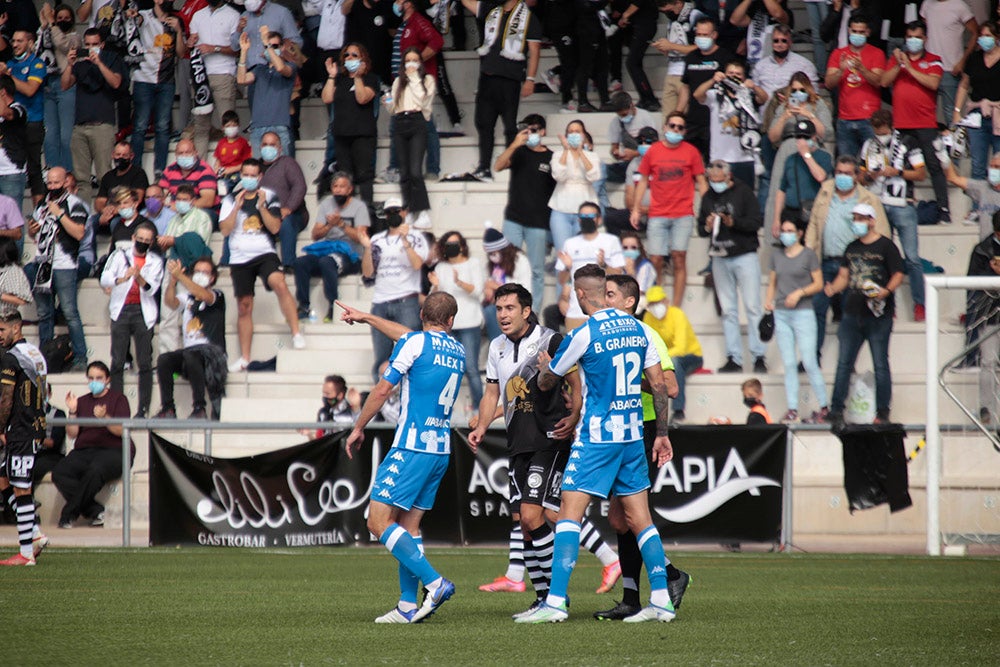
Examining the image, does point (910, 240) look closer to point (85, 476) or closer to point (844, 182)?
point (844, 182)

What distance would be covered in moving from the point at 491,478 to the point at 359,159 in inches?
245

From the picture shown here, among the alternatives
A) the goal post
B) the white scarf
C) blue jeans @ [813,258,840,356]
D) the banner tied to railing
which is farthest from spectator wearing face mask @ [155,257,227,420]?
the goal post

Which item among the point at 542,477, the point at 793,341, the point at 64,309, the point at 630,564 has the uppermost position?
the point at 64,309

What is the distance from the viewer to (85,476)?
1571 centimetres

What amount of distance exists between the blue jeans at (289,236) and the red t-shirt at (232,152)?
1.52m

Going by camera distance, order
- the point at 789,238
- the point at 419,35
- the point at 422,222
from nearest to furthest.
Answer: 1. the point at 789,238
2. the point at 422,222
3. the point at 419,35

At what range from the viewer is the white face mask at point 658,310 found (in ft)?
53.5

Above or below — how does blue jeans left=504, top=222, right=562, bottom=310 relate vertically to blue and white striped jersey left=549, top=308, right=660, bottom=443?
above

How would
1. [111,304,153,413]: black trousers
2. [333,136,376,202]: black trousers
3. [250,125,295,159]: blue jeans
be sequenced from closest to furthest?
[111,304,153,413]: black trousers → [333,136,376,202]: black trousers → [250,125,295,159]: blue jeans

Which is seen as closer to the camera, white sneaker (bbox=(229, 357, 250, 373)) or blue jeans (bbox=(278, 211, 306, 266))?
white sneaker (bbox=(229, 357, 250, 373))

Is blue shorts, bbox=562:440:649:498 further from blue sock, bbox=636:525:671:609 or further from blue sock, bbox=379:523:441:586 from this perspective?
blue sock, bbox=379:523:441:586

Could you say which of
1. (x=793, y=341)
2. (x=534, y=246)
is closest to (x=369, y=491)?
(x=534, y=246)

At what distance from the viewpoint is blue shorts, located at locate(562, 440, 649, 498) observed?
8.01 meters

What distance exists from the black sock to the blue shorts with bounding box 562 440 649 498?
0.47 m
